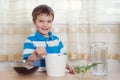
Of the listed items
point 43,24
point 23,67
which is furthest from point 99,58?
point 43,24

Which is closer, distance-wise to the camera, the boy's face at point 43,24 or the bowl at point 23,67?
the bowl at point 23,67

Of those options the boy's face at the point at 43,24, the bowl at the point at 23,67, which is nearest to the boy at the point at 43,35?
the boy's face at the point at 43,24

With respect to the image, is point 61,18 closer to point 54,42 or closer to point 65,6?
point 65,6

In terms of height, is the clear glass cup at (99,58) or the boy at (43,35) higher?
the boy at (43,35)

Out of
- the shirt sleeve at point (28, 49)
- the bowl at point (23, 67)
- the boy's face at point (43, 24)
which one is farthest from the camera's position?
the boy's face at point (43, 24)

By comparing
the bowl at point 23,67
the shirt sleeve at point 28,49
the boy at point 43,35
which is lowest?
the bowl at point 23,67

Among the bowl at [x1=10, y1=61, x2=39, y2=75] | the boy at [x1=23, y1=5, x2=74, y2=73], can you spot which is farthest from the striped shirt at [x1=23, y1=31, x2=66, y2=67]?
the bowl at [x1=10, y1=61, x2=39, y2=75]

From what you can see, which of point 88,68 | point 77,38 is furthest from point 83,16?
point 88,68

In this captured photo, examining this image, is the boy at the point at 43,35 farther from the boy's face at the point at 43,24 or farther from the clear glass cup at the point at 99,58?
the clear glass cup at the point at 99,58

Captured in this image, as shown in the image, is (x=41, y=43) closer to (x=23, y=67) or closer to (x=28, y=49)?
(x=28, y=49)

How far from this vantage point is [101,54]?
1301 millimetres

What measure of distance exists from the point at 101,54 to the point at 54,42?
17.5 inches

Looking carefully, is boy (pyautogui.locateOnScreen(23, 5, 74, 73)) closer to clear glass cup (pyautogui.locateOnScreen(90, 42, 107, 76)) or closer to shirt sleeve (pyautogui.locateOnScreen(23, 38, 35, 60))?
shirt sleeve (pyautogui.locateOnScreen(23, 38, 35, 60))

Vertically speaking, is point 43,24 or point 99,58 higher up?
point 43,24
